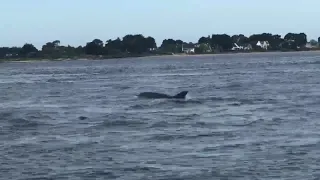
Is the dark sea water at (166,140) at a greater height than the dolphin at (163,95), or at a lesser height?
greater

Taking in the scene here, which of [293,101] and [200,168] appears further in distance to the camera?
[293,101]

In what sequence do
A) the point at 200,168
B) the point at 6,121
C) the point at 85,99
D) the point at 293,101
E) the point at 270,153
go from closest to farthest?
the point at 200,168 < the point at 270,153 < the point at 6,121 < the point at 293,101 < the point at 85,99

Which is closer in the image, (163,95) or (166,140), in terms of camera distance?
(166,140)

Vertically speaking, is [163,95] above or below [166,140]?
below

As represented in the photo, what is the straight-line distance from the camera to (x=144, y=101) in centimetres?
4947

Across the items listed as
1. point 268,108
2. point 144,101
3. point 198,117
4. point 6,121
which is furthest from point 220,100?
point 6,121

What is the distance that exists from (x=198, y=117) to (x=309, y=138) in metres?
10.2

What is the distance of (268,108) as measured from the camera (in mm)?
40906

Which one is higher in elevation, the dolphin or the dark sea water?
the dark sea water

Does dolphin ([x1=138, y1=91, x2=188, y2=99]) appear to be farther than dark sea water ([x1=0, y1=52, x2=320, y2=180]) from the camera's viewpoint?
Yes

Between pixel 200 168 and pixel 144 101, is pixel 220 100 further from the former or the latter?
pixel 200 168

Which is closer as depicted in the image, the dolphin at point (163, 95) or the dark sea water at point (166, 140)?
the dark sea water at point (166, 140)

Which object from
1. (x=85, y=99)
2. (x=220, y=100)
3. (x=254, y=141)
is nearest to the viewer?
(x=254, y=141)

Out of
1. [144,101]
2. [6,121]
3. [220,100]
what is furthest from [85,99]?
[6,121]
